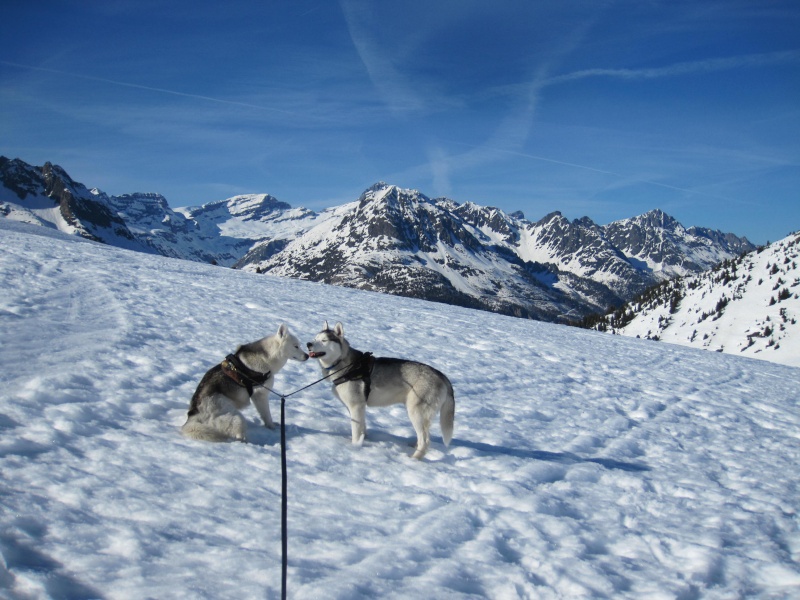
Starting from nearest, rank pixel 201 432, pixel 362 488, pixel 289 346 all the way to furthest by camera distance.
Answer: pixel 362 488 → pixel 201 432 → pixel 289 346

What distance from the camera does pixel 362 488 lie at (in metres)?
6.95

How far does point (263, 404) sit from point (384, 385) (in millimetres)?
2131

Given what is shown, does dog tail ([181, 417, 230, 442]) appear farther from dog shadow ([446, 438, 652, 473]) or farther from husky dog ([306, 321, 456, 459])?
dog shadow ([446, 438, 652, 473])

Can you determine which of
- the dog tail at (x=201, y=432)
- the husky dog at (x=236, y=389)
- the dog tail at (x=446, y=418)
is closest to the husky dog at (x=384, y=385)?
the dog tail at (x=446, y=418)

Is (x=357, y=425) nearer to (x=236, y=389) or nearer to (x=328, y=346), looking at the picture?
(x=328, y=346)

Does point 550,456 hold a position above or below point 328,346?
below

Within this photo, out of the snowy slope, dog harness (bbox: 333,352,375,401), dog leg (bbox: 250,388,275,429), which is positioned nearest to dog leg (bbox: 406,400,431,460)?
dog harness (bbox: 333,352,375,401)

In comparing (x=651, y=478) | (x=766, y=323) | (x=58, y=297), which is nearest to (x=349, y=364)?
(x=651, y=478)

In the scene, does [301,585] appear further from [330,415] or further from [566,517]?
[330,415]

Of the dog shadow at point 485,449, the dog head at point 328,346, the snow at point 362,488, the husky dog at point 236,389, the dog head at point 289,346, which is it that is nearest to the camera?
the snow at point 362,488

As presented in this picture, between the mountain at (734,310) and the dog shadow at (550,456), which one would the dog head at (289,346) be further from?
the mountain at (734,310)

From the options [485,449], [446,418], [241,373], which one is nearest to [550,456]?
[485,449]

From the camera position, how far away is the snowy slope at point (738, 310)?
9031 cm

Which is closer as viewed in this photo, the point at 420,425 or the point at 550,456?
the point at 420,425
